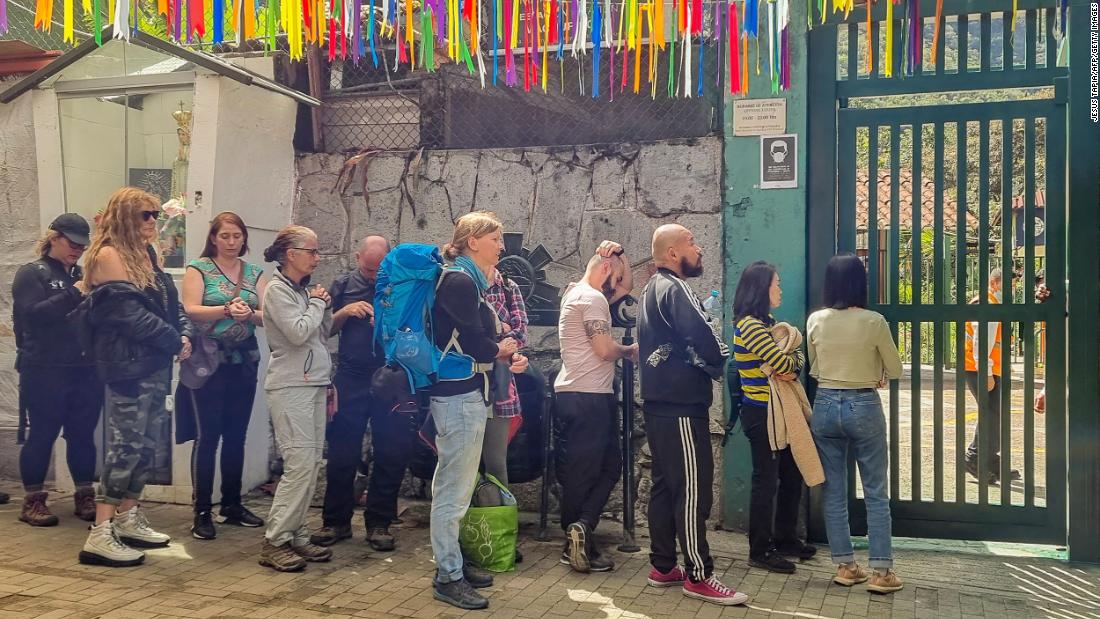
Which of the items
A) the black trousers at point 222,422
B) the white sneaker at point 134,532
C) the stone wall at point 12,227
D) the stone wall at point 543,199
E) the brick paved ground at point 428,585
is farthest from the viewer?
the stone wall at point 12,227

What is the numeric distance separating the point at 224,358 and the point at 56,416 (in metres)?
1.27

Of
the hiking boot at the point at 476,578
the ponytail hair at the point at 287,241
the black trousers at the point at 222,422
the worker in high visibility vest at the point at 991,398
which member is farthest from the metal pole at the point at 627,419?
the black trousers at the point at 222,422

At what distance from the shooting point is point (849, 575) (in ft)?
16.6

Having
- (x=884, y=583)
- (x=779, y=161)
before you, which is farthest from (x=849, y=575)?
(x=779, y=161)

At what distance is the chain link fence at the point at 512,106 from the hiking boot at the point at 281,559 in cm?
305

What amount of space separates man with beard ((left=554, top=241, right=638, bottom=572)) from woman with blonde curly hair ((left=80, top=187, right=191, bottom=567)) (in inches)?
86.2

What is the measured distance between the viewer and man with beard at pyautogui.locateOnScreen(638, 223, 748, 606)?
4762 millimetres

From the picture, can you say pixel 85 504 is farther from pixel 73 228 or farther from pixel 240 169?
pixel 240 169

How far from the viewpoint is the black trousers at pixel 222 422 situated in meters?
5.81

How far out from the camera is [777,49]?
19.2 feet

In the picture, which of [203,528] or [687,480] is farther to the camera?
[203,528]

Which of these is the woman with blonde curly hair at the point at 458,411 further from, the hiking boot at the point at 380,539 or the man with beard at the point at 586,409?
the hiking boot at the point at 380,539

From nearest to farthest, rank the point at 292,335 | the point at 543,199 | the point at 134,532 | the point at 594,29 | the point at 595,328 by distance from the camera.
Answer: the point at 292,335, the point at 595,328, the point at 134,532, the point at 594,29, the point at 543,199

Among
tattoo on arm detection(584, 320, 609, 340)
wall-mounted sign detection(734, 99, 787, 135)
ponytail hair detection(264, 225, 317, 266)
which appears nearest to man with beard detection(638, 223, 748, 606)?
tattoo on arm detection(584, 320, 609, 340)
